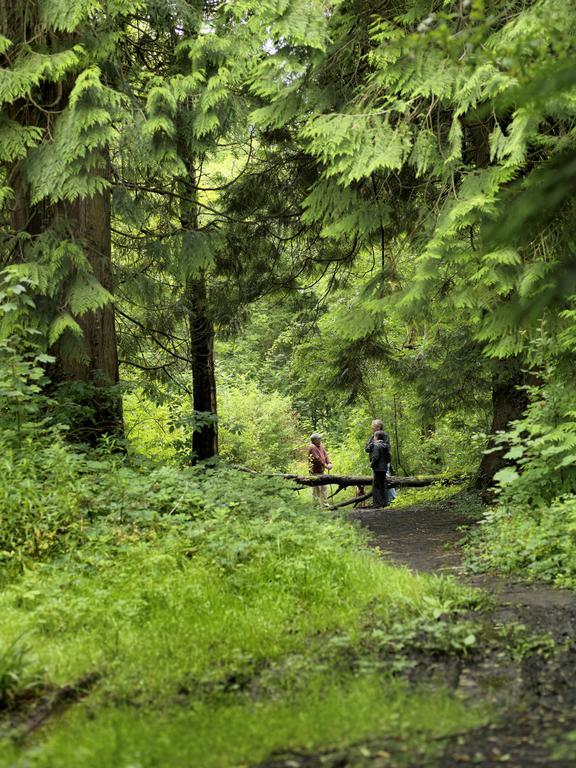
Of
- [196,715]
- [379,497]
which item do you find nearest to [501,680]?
[196,715]

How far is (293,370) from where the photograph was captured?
→ 13.9 meters

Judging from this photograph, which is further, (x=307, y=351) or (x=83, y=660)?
(x=307, y=351)

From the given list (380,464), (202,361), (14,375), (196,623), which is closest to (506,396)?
(380,464)

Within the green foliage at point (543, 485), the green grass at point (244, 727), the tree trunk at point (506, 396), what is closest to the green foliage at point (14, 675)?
the green grass at point (244, 727)

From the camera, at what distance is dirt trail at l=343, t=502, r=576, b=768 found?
296 cm

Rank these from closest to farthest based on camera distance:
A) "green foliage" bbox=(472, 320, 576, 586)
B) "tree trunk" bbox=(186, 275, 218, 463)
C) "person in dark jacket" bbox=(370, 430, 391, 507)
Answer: "green foliage" bbox=(472, 320, 576, 586) → "tree trunk" bbox=(186, 275, 218, 463) → "person in dark jacket" bbox=(370, 430, 391, 507)

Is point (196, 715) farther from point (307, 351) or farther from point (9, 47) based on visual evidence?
point (307, 351)

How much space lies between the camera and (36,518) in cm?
594

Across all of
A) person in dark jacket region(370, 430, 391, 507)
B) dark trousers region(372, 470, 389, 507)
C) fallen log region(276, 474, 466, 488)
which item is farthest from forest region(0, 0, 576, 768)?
dark trousers region(372, 470, 389, 507)

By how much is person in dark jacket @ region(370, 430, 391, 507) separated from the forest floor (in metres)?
8.66

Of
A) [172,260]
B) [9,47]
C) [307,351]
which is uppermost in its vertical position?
[9,47]

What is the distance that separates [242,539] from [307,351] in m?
7.62

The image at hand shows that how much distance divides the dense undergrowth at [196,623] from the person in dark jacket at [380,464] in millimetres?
8129

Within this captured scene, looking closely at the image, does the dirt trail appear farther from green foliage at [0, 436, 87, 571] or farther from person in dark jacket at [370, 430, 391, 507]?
person in dark jacket at [370, 430, 391, 507]
